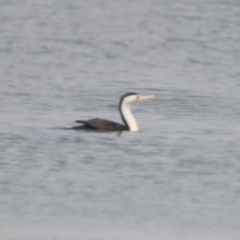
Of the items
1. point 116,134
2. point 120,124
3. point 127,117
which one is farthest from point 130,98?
point 116,134

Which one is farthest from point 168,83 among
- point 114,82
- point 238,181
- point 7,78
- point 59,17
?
point 59,17

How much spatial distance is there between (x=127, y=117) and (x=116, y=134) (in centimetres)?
54

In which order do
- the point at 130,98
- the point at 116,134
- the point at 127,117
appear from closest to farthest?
the point at 116,134 < the point at 127,117 < the point at 130,98

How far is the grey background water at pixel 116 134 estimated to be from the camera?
516 inches

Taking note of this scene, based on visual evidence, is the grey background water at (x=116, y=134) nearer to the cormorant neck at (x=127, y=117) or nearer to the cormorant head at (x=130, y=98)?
the cormorant neck at (x=127, y=117)

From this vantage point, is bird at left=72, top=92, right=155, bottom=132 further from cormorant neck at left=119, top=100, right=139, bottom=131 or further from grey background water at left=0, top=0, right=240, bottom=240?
grey background water at left=0, top=0, right=240, bottom=240

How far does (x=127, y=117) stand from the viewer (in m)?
19.2

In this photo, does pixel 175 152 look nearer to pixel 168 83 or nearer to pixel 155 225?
pixel 155 225

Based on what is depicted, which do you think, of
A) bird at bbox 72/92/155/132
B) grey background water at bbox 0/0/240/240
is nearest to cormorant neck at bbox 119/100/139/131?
bird at bbox 72/92/155/132

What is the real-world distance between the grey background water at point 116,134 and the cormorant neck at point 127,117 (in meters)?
0.17

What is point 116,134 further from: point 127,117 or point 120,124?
point 127,117

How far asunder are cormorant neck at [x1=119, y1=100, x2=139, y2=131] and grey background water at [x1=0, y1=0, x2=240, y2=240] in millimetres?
172

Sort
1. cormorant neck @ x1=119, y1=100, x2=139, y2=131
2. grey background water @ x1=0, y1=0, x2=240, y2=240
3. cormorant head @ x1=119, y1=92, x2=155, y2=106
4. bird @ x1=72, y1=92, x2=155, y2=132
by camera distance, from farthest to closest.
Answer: cormorant head @ x1=119, y1=92, x2=155, y2=106
cormorant neck @ x1=119, y1=100, x2=139, y2=131
bird @ x1=72, y1=92, x2=155, y2=132
grey background water @ x1=0, y1=0, x2=240, y2=240

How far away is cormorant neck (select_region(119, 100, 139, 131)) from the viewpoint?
62.0 ft
